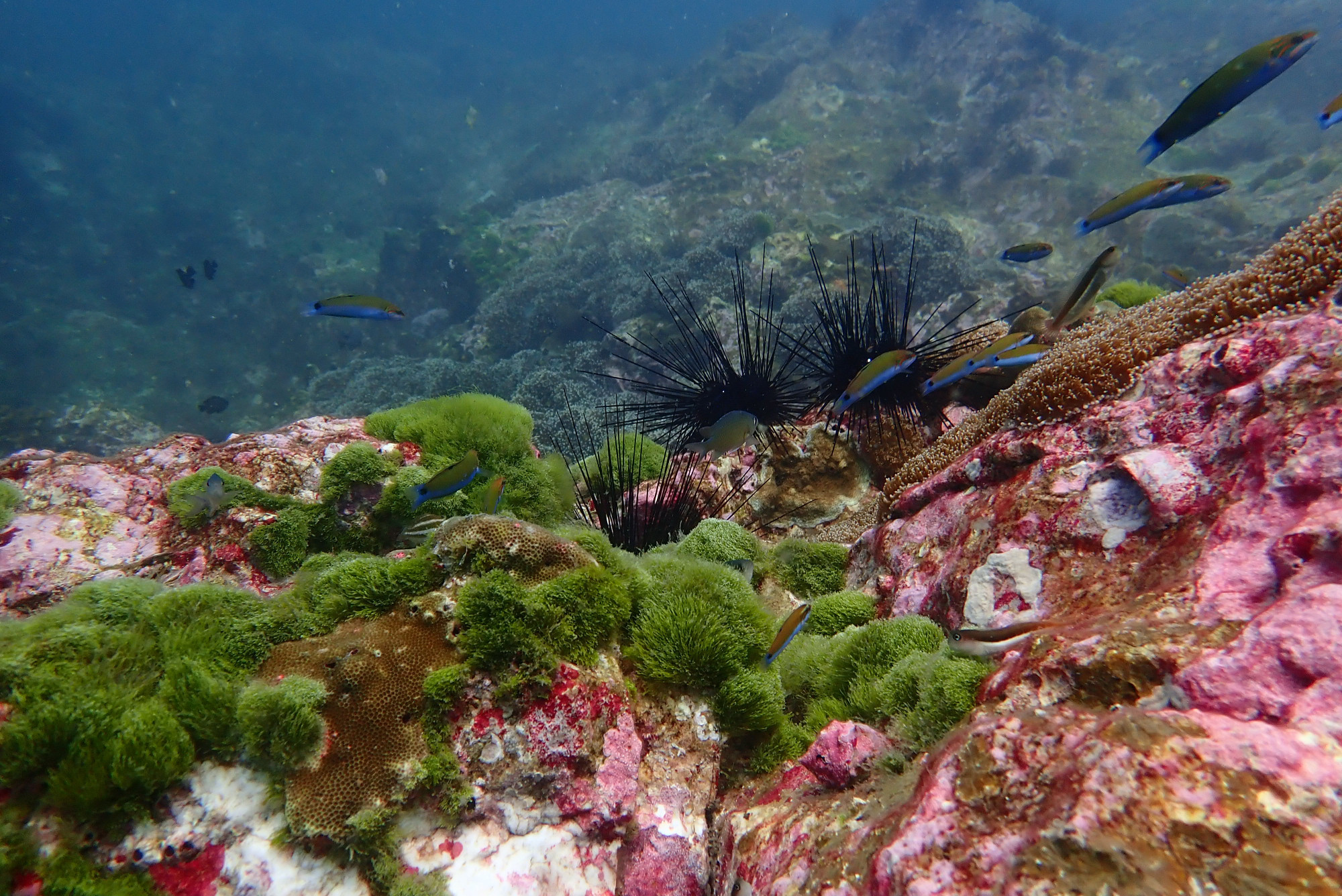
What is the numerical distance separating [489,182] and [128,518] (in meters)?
34.5

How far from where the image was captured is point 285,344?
2097cm

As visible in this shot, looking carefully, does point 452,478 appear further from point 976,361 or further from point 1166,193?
point 1166,193

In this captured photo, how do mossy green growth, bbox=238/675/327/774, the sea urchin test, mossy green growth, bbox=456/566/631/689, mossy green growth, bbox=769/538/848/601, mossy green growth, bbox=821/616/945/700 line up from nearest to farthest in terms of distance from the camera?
1. mossy green growth, bbox=238/675/327/774
2. mossy green growth, bbox=456/566/631/689
3. mossy green growth, bbox=821/616/945/700
4. the sea urchin test
5. mossy green growth, bbox=769/538/848/601

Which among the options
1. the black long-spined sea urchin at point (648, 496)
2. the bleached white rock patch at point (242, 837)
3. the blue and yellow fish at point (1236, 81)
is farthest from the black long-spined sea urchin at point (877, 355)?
the bleached white rock patch at point (242, 837)

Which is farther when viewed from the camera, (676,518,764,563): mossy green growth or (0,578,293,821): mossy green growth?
(676,518,764,563): mossy green growth

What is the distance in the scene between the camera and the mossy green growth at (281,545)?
338 centimetres

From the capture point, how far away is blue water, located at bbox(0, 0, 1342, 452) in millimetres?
17000

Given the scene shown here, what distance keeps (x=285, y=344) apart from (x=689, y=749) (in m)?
24.1

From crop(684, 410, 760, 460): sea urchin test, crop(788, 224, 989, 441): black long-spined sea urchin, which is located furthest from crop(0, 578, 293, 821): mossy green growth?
crop(788, 224, 989, 441): black long-spined sea urchin

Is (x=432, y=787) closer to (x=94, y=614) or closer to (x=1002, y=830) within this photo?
(x=94, y=614)

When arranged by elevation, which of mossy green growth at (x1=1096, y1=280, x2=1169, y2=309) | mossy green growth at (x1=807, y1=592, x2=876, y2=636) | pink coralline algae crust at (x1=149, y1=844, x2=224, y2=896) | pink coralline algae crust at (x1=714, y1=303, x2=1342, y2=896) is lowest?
mossy green growth at (x1=807, y1=592, x2=876, y2=636)

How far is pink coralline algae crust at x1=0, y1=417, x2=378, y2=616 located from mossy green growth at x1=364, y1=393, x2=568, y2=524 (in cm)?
57

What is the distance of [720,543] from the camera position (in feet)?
12.3

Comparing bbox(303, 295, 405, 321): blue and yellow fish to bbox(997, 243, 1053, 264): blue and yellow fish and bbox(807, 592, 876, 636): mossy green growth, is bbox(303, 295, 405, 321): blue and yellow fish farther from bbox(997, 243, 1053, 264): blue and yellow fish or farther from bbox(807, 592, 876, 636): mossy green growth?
bbox(997, 243, 1053, 264): blue and yellow fish
